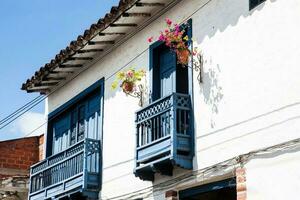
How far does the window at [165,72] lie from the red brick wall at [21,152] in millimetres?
6524

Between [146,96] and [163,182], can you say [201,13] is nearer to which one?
[146,96]

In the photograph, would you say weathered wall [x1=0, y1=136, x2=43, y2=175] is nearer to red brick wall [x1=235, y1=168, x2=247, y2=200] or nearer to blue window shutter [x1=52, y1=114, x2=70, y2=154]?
blue window shutter [x1=52, y1=114, x2=70, y2=154]

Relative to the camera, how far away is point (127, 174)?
13312 mm

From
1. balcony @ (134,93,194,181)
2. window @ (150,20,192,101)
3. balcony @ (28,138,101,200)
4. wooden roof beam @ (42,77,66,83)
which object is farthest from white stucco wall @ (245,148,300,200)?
wooden roof beam @ (42,77,66,83)

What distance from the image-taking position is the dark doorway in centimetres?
1072

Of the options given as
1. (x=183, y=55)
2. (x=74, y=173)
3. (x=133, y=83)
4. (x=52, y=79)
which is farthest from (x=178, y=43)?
A: (x=52, y=79)

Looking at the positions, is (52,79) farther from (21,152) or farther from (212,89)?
(212,89)

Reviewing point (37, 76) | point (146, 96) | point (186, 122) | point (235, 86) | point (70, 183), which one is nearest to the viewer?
point (235, 86)

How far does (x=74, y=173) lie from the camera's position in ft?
47.6

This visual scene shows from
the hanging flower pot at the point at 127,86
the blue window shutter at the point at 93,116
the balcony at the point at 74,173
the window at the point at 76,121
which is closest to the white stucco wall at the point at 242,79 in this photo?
the hanging flower pot at the point at 127,86

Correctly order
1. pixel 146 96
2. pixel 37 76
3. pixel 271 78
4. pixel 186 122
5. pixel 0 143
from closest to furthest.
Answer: pixel 271 78 < pixel 186 122 < pixel 146 96 < pixel 37 76 < pixel 0 143

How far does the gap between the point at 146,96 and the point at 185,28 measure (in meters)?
1.61

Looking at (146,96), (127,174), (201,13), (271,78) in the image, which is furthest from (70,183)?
(271,78)

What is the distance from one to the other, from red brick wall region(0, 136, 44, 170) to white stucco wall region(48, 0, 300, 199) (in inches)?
225
